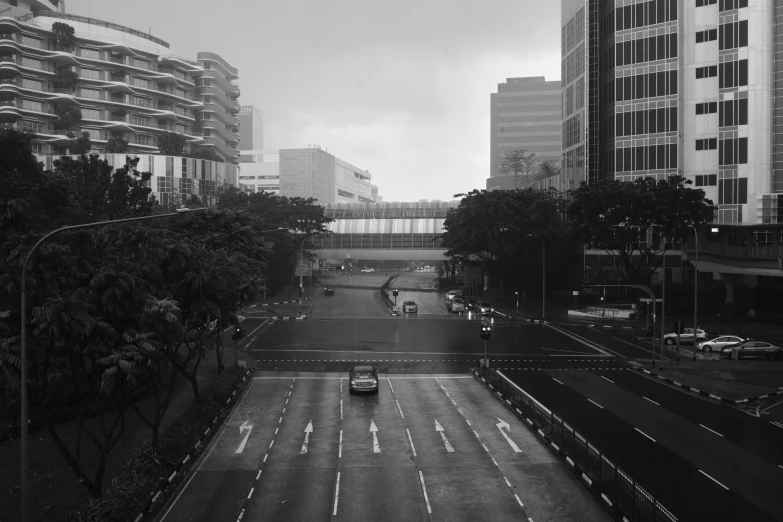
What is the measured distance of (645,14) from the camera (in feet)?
306

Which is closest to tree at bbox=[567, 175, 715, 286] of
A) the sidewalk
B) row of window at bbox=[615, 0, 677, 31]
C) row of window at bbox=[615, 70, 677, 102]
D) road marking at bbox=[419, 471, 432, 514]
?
row of window at bbox=[615, 70, 677, 102]

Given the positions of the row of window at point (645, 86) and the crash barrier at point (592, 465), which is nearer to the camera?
the crash barrier at point (592, 465)

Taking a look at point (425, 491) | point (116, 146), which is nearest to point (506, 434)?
point (425, 491)

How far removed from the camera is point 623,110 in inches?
3748

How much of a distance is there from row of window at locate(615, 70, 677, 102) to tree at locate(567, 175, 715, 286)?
61.3 feet

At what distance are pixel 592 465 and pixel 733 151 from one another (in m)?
73.0

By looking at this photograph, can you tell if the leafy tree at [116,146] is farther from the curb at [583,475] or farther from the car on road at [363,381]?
the curb at [583,475]

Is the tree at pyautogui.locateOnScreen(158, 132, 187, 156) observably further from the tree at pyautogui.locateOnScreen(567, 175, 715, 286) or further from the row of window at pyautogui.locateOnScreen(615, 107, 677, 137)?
the tree at pyautogui.locateOnScreen(567, 175, 715, 286)

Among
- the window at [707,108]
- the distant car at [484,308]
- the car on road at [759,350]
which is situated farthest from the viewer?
the window at [707,108]

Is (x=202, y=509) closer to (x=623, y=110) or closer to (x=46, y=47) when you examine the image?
(x=623, y=110)

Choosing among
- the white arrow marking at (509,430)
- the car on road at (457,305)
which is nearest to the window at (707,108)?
the car on road at (457,305)

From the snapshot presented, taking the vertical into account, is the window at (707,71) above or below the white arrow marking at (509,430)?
above

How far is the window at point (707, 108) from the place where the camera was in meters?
89.2

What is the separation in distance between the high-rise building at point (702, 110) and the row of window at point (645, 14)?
127 millimetres
